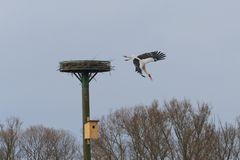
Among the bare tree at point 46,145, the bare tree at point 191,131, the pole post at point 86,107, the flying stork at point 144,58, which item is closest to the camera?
the flying stork at point 144,58

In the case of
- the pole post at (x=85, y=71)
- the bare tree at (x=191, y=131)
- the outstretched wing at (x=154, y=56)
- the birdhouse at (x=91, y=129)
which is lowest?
the birdhouse at (x=91, y=129)

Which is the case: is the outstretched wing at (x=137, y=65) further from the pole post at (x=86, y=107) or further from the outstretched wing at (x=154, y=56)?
the pole post at (x=86, y=107)

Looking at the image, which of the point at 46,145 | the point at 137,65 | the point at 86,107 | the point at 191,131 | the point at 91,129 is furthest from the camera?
the point at 46,145

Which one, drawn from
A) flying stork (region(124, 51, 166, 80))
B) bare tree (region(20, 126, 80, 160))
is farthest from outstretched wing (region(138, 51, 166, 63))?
bare tree (region(20, 126, 80, 160))

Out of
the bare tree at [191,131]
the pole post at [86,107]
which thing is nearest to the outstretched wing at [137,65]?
the pole post at [86,107]

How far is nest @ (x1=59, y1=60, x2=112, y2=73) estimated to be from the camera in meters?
20.5

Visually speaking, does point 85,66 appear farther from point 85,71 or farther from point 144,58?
point 144,58

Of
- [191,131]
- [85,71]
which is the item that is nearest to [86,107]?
[85,71]

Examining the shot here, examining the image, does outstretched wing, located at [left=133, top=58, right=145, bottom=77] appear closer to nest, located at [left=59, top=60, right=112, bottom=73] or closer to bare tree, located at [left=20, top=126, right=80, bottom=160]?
nest, located at [left=59, top=60, right=112, bottom=73]

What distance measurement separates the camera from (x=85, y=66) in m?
20.6

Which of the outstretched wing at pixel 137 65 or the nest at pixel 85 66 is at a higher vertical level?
the nest at pixel 85 66

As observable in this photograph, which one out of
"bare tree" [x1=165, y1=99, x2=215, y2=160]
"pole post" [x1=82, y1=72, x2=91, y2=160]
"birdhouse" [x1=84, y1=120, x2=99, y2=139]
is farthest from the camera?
"bare tree" [x1=165, y1=99, x2=215, y2=160]

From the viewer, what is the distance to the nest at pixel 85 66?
20.5 meters

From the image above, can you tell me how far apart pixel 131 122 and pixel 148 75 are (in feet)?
126
